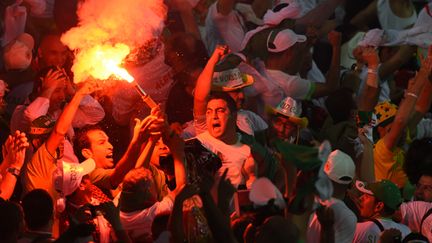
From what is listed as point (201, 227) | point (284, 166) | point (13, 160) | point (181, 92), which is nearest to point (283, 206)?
point (284, 166)

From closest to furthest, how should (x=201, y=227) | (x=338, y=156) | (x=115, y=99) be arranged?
(x=201, y=227) → (x=338, y=156) → (x=115, y=99)

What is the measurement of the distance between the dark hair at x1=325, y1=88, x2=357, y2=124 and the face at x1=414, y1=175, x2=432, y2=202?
137 cm

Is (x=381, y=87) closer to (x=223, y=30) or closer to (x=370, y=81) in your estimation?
(x=370, y=81)

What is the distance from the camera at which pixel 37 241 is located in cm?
867

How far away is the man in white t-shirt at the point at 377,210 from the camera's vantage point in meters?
9.85

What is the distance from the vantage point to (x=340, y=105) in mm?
12406

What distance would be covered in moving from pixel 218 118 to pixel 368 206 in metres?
1.64

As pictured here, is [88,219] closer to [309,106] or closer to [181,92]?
[181,92]

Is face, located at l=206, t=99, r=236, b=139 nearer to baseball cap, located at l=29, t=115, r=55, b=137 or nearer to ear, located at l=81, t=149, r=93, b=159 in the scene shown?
ear, located at l=81, t=149, r=93, b=159

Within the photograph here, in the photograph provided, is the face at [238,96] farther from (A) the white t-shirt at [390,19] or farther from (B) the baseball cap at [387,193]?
(A) the white t-shirt at [390,19]

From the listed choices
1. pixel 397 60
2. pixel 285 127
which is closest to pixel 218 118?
pixel 285 127

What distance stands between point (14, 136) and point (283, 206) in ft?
9.81

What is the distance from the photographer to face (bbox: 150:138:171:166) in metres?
11.0

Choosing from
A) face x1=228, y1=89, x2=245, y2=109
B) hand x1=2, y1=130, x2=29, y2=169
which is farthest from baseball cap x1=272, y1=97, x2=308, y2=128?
hand x1=2, y1=130, x2=29, y2=169
